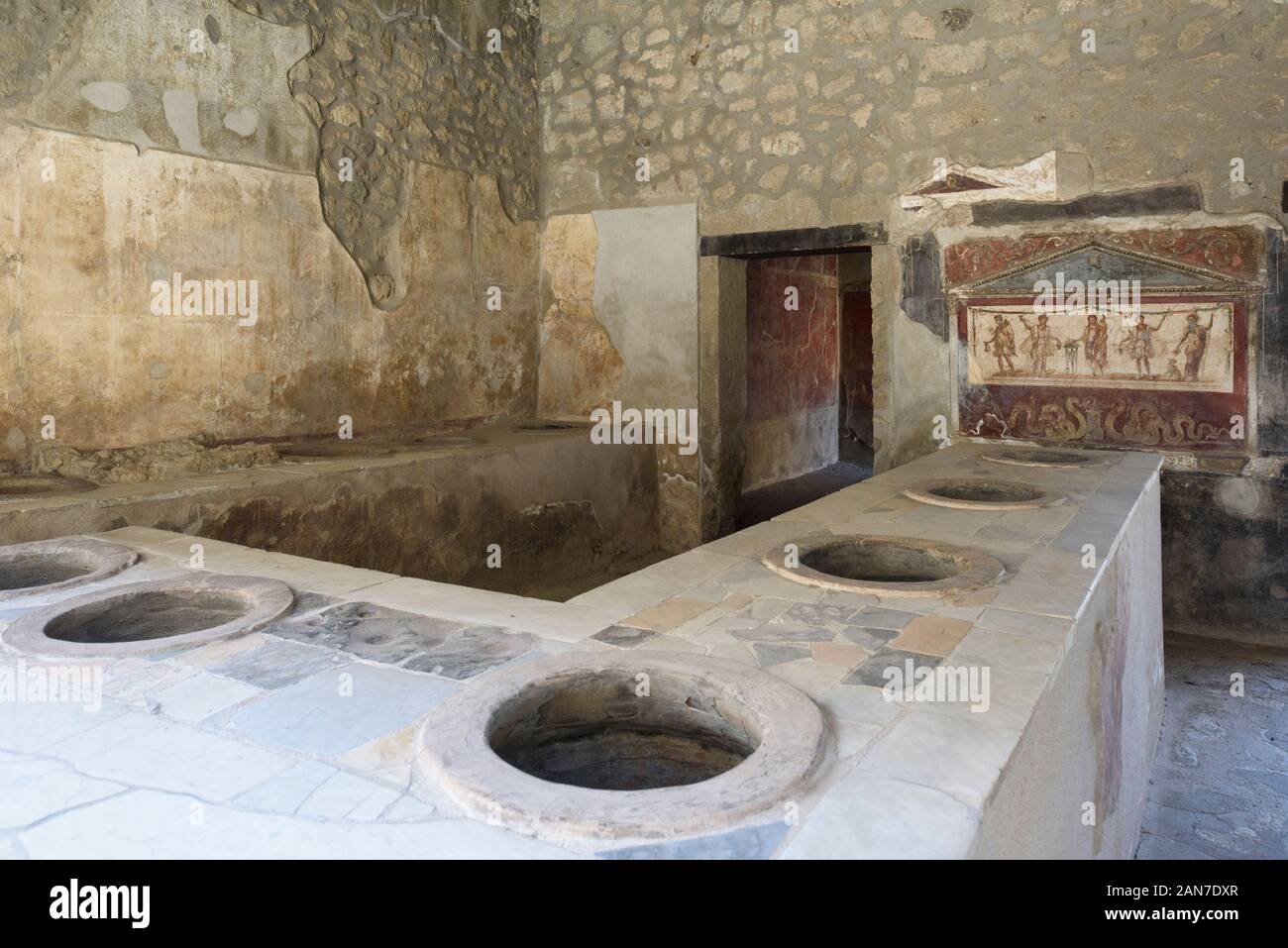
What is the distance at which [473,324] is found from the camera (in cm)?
666

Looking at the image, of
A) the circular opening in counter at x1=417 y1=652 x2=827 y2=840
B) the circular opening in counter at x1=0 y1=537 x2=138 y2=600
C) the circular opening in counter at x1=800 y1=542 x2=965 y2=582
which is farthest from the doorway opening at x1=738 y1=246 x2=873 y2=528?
the circular opening in counter at x1=417 y1=652 x2=827 y2=840

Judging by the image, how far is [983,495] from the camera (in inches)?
167

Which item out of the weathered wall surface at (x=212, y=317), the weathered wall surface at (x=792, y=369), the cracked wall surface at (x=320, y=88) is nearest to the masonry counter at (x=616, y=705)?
the weathered wall surface at (x=212, y=317)

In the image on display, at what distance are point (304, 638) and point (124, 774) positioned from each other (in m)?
0.74

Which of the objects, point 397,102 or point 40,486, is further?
point 397,102

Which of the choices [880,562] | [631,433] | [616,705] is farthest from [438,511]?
[616,705]

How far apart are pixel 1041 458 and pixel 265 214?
172 inches

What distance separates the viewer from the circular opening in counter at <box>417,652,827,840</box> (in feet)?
4.74

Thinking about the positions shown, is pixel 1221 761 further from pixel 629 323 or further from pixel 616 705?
pixel 629 323

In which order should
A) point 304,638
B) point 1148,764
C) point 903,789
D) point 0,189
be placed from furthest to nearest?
point 0,189
point 1148,764
point 304,638
point 903,789

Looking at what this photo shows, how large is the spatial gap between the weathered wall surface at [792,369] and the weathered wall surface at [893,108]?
6.14ft
